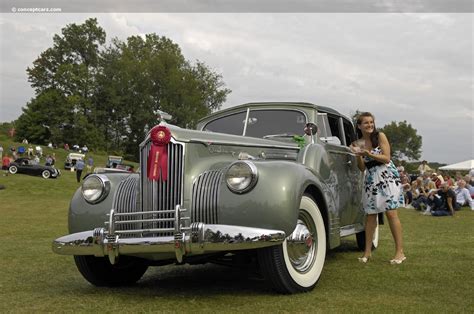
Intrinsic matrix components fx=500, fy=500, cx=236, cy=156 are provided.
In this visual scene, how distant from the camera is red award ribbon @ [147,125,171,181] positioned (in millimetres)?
4051

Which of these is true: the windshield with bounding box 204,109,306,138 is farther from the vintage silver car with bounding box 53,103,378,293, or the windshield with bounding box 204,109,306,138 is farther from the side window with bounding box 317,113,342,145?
the vintage silver car with bounding box 53,103,378,293

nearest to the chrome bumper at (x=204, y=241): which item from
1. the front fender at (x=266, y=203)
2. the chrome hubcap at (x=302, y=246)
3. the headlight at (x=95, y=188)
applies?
the front fender at (x=266, y=203)

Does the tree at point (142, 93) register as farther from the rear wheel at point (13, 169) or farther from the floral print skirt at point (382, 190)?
the floral print skirt at point (382, 190)

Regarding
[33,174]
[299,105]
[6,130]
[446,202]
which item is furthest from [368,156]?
[6,130]

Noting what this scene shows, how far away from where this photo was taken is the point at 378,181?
5715 mm

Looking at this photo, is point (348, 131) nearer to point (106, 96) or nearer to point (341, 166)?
point (341, 166)

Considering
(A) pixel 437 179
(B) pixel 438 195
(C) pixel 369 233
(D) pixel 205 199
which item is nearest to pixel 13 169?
(A) pixel 437 179

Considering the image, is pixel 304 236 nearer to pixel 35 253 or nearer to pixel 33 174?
pixel 35 253

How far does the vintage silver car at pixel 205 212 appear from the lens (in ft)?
12.3

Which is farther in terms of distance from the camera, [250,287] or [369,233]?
[369,233]

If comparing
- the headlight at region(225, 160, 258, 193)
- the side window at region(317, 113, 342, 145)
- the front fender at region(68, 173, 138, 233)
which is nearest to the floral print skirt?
the side window at region(317, 113, 342, 145)

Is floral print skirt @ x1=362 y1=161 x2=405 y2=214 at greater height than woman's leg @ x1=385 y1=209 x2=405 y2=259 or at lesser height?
greater

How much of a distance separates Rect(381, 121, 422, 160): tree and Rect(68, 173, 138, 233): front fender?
63.8m

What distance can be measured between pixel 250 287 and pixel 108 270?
1344mm
